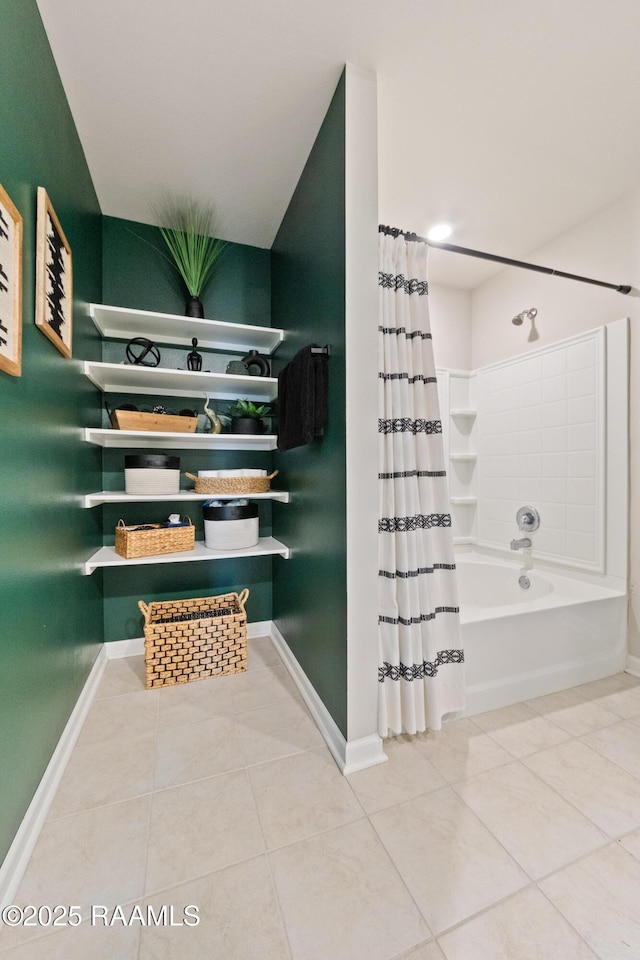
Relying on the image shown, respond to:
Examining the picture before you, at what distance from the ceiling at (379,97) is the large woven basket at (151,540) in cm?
167

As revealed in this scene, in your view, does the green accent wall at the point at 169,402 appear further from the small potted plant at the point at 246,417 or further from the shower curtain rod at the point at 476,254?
the shower curtain rod at the point at 476,254

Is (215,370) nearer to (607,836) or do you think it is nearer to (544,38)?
(544,38)

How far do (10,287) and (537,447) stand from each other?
262 cm

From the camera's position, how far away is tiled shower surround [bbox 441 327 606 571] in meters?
Result: 2.15

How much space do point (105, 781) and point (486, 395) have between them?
2962mm

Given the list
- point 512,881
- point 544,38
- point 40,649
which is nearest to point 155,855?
point 40,649

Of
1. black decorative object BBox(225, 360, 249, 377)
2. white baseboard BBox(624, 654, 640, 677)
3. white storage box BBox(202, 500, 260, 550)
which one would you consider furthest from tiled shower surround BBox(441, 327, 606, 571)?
white storage box BBox(202, 500, 260, 550)

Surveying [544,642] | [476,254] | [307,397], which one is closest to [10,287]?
[307,397]

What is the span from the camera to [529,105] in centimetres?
148

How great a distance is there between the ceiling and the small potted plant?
3.37ft

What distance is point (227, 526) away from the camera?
6.61 ft

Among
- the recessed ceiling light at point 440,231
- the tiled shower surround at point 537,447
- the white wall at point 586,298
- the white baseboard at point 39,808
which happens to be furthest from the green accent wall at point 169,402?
the white wall at point 586,298

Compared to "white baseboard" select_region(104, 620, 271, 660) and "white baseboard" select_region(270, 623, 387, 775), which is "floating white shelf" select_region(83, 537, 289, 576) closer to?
"white baseboard" select_region(104, 620, 271, 660)

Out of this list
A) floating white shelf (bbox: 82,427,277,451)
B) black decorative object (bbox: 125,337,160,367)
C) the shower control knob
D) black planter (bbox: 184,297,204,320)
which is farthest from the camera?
the shower control knob
